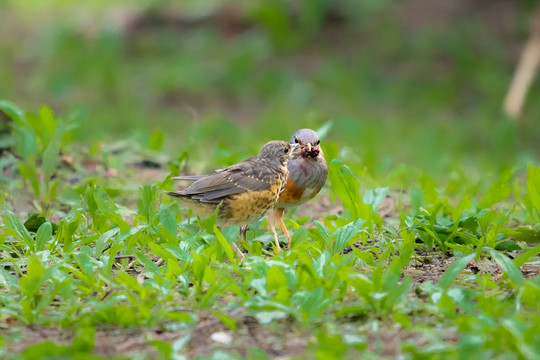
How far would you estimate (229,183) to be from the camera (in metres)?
4.83

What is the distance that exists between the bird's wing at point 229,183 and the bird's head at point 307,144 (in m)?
0.42

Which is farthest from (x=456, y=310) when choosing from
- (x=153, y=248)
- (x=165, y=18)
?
(x=165, y=18)

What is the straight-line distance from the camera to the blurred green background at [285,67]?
11016 millimetres

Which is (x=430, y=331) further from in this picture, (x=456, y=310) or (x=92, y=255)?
(x=92, y=255)

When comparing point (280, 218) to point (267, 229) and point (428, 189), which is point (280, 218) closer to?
point (267, 229)

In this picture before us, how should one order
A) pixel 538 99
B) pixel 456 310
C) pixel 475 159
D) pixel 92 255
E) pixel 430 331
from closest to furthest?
pixel 430 331
pixel 456 310
pixel 92 255
pixel 475 159
pixel 538 99

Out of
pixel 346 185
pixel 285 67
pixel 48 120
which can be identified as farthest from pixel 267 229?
pixel 285 67

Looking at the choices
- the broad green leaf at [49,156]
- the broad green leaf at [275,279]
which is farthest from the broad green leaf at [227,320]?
the broad green leaf at [49,156]

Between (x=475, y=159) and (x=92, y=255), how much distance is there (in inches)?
262

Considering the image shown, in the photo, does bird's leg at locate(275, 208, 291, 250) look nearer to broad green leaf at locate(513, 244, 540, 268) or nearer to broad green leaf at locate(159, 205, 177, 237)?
broad green leaf at locate(159, 205, 177, 237)

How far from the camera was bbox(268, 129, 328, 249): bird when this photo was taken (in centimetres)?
513

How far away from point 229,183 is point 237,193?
0.12 meters

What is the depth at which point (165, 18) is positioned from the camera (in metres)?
13.2

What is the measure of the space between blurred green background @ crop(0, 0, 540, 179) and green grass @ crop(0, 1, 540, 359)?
46mm
